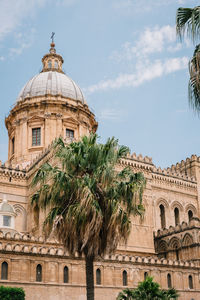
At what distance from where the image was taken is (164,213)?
124ft

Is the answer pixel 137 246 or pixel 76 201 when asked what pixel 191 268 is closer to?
pixel 137 246

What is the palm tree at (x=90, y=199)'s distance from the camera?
48.2 ft

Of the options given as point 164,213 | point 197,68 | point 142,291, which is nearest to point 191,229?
point 164,213

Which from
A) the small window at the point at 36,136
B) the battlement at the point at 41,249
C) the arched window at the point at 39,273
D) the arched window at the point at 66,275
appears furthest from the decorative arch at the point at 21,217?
the arched window at the point at 39,273

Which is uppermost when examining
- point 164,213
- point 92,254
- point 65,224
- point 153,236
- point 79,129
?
point 79,129

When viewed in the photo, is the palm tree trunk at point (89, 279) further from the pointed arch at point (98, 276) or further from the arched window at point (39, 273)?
the pointed arch at point (98, 276)

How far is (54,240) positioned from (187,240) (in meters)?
10.5

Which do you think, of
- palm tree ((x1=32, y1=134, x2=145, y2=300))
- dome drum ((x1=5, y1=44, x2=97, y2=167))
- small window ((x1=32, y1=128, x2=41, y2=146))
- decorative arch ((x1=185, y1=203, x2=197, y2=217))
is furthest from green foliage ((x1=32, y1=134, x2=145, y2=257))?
decorative arch ((x1=185, y1=203, x2=197, y2=217))

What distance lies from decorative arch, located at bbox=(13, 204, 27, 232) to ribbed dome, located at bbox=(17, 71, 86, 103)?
12549 mm

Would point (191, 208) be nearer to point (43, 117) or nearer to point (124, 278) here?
point (124, 278)

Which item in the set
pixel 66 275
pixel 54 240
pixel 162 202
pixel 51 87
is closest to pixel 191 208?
pixel 162 202

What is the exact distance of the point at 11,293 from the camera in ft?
64.5

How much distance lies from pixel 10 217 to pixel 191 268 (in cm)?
1245

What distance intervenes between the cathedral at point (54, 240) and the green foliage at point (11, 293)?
229cm
